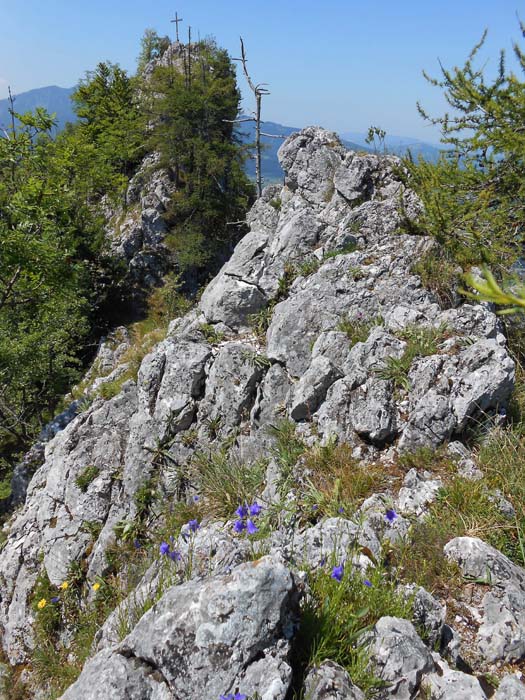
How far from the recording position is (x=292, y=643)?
9.11 ft

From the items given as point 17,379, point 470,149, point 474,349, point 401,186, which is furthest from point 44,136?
point 474,349

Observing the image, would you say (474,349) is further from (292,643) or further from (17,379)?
(17,379)

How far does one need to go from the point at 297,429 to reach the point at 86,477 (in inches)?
177

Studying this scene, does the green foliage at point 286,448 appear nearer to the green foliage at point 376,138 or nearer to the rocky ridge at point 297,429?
the rocky ridge at point 297,429

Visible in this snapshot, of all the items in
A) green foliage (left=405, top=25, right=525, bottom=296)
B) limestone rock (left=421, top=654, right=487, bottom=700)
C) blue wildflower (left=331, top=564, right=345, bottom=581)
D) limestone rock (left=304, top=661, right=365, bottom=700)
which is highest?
green foliage (left=405, top=25, right=525, bottom=296)

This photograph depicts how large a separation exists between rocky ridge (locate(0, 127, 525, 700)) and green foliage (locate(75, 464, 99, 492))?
0.04 m

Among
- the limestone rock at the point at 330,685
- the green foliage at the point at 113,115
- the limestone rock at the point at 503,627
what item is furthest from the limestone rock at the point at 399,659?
the green foliage at the point at 113,115

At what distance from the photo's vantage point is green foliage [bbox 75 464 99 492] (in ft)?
27.0

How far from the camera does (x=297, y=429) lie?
6.23 m

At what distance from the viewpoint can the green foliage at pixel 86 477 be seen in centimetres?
824

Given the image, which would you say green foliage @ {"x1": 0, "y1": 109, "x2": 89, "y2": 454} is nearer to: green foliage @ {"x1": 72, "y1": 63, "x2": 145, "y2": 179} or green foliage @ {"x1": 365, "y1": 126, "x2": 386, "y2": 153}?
green foliage @ {"x1": 365, "y1": 126, "x2": 386, "y2": 153}

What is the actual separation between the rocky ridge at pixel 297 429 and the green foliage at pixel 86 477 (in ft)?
0.14

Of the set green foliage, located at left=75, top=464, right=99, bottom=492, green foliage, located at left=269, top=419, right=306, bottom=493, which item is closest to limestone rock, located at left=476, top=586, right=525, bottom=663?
green foliage, located at left=269, top=419, right=306, bottom=493

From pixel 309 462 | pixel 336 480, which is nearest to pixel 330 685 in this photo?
pixel 336 480
